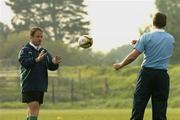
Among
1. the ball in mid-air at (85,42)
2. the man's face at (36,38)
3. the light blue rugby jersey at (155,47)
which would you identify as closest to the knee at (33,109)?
the man's face at (36,38)

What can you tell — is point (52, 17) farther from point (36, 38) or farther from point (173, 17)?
point (36, 38)

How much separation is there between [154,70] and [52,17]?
7455 centimetres

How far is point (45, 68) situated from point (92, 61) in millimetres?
76804

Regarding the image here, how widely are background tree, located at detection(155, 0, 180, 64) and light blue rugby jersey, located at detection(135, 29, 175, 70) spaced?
55.6m

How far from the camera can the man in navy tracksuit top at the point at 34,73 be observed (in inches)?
514

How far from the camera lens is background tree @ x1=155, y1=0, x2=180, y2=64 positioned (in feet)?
224

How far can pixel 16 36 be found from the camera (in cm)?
7369

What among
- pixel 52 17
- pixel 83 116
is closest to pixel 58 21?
pixel 52 17

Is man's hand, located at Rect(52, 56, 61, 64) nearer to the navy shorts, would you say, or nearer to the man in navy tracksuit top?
the man in navy tracksuit top

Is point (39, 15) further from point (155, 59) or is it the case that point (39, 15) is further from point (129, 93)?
point (155, 59)

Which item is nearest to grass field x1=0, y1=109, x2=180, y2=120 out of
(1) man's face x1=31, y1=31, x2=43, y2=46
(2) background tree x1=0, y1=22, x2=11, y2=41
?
(1) man's face x1=31, y1=31, x2=43, y2=46

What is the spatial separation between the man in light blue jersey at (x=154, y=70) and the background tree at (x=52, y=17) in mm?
69913

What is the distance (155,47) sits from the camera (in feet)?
38.9

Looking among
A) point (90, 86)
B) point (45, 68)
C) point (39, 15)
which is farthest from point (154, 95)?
point (39, 15)
